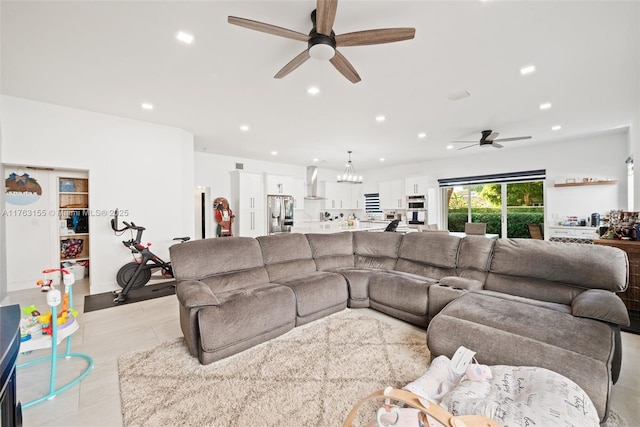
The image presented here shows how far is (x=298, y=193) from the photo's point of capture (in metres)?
8.52

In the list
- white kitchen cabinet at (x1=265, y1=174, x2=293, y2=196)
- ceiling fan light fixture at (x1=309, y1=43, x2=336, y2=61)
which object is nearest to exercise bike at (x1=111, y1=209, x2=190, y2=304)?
white kitchen cabinet at (x1=265, y1=174, x2=293, y2=196)

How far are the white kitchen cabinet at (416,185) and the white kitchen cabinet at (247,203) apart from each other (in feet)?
14.9

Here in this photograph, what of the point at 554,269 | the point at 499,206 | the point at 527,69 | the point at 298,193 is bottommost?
the point at 554,269

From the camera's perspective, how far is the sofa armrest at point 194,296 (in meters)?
2.04

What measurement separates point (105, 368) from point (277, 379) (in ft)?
4.76

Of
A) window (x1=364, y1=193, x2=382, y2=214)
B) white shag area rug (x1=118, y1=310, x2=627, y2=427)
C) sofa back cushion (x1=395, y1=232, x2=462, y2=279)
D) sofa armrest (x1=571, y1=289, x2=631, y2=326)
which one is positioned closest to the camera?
white shag area rug (x1=118, y1=310, x2=627, y2=427)

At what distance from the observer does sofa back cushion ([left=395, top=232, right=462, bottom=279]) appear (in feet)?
10.1

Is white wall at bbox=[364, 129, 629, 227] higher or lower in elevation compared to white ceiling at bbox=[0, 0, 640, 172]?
lower

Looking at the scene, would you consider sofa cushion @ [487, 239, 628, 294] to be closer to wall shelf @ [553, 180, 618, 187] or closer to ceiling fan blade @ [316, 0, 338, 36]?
ceiling fan blade @ [316, 0, 338, 36]

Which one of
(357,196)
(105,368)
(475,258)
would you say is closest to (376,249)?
(475,258)

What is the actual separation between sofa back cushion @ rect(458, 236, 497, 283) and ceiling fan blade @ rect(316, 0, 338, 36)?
8.60 ft

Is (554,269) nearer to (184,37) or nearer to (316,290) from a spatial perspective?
(316,290)

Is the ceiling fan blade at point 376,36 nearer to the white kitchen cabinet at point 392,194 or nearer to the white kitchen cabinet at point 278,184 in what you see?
the white kitchen cabinet at point 278,184

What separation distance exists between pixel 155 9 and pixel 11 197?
4.24 meters
